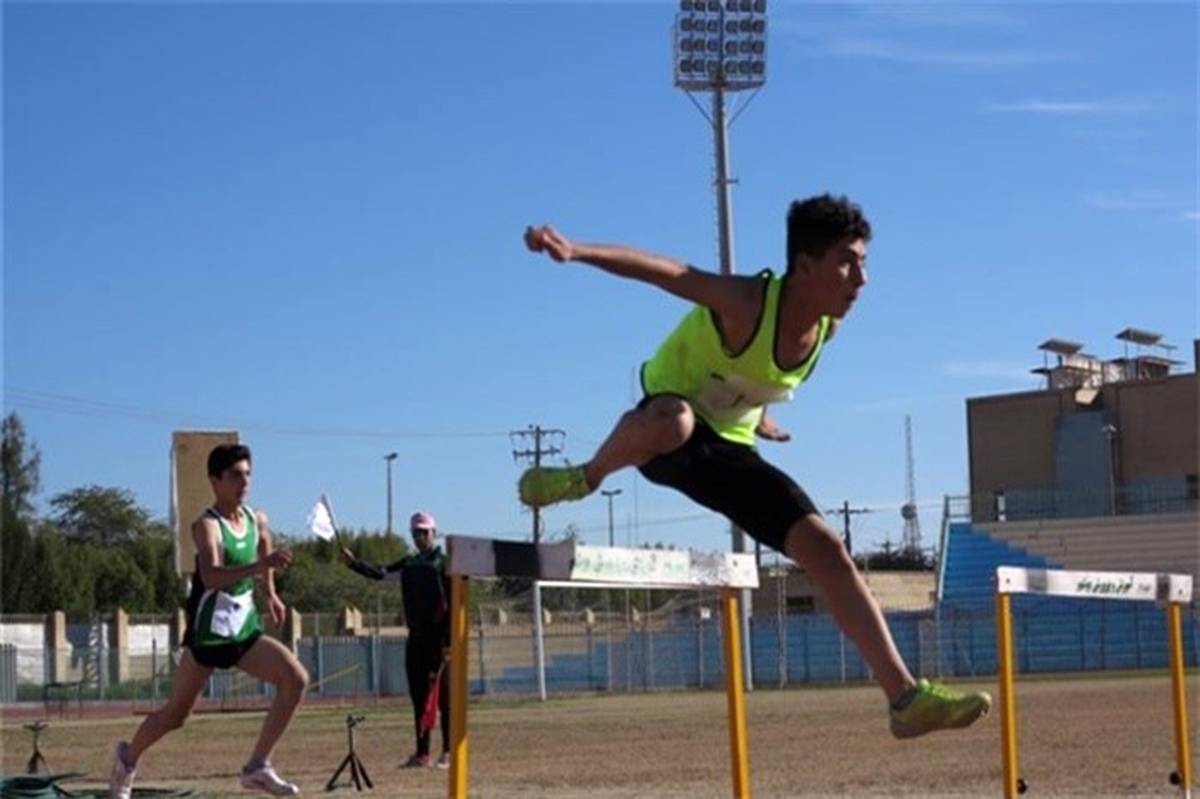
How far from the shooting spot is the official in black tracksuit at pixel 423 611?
56.8 ft

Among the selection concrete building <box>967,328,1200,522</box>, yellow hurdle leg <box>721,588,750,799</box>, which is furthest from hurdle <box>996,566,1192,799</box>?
concrete building <box>967,328,1200,522</box>

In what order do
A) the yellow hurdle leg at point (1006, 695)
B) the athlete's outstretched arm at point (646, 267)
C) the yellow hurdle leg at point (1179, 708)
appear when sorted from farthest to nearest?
1. the yellow hurdle leg at point (1179, 708)
2. the yellow hurdle leg at point (1006, 695)
3. the athlete's outstretched arm at point (646, 267)

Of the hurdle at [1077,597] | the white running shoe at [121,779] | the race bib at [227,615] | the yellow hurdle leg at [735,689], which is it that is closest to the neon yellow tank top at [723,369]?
the yellow hurdle leg at [735,689]

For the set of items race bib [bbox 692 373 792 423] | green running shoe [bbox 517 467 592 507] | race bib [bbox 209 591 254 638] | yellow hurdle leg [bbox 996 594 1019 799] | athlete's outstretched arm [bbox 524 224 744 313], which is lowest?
yellow hurdle leg [bbox 996 594 1019 799]

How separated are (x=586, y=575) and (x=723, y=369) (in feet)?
2.82

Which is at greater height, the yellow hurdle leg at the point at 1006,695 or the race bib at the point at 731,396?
the race bib at the point at 731,396

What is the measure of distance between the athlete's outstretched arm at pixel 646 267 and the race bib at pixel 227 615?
4779 mm

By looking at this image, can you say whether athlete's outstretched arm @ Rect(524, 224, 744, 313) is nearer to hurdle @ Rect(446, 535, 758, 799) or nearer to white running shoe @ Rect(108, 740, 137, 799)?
hurdle @ Rect(446, 535, 758, 799)

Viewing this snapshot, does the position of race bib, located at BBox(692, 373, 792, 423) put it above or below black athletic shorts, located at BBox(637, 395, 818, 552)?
above

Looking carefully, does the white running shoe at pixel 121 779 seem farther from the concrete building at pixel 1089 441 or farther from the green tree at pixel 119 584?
the green tree at pixel 119 584

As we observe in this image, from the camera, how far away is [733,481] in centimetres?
757

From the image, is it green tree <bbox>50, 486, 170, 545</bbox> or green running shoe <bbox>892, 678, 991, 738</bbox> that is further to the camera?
green tree <bbox>50, 486, 170, 545</bbox>

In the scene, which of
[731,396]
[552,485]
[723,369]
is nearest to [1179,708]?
[731,396]

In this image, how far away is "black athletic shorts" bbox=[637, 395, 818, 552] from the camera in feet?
24.7
